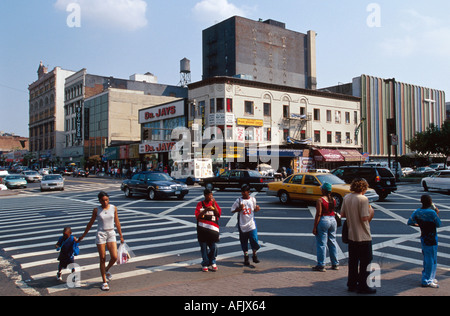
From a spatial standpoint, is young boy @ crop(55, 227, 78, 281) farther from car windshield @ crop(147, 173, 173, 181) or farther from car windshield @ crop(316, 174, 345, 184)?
car windshield @ crop(147, 173, 173, 181)

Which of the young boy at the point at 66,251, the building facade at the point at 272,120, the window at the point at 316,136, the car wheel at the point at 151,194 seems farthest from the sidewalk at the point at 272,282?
the window at the point at 316,136

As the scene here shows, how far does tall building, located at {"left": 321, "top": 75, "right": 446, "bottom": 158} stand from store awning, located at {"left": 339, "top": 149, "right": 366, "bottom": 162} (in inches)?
237

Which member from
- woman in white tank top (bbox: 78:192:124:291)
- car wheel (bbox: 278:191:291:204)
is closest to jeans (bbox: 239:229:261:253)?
woman in white tank top (bbox: 78:192:124:291)

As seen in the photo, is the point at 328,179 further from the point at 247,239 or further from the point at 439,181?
the point at 439,181

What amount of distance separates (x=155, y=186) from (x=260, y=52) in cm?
4607

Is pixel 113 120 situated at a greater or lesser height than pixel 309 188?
greater

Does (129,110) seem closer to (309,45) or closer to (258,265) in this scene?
(309,45)

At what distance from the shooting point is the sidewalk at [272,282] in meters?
5.94

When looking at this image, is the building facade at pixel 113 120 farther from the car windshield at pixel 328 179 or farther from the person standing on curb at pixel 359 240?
the person standing on curb at pixel 359 240

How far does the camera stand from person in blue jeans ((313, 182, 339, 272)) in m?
7.19

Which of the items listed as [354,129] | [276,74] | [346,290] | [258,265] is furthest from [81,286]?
[276,74]

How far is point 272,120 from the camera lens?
46000 mm

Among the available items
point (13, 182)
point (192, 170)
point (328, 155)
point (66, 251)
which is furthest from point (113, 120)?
point (66, 251)

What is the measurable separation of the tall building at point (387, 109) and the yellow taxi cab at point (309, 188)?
135 feet
